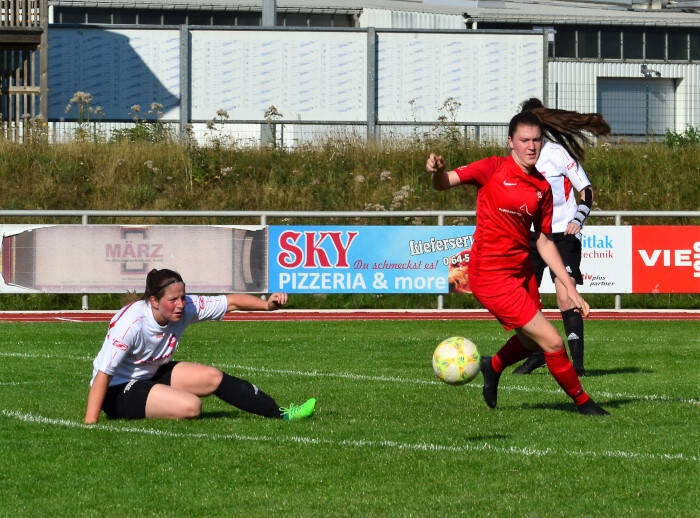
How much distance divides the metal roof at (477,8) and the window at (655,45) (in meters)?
0.80

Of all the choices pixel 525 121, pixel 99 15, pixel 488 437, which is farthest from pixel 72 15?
pixel 488 437

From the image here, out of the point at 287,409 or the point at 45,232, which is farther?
the point at 45,232

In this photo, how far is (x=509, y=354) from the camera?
966cm

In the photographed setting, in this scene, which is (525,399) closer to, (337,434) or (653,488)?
(337,434)

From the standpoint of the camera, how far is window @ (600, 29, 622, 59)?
5847cm

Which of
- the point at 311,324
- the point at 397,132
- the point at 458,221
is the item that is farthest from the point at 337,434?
the point at 397,132

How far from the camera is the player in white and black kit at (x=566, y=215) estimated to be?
37.3 ft

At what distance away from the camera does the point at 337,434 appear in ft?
27.6

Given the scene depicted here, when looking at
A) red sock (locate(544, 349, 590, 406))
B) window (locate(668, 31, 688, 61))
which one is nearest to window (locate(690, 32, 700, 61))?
window (locate(668, 31, 688, 61))

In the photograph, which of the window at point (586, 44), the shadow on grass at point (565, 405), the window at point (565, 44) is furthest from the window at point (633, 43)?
the shadow on grass at point (565, 405)

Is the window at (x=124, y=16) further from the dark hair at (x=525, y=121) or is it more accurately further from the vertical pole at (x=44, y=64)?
the dark hair at (x=525, y=121)

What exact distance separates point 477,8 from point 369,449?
4937cm

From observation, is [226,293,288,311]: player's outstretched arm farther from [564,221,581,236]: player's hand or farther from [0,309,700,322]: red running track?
[0,309,700,322]: red running track

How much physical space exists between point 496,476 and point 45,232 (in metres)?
14.5
